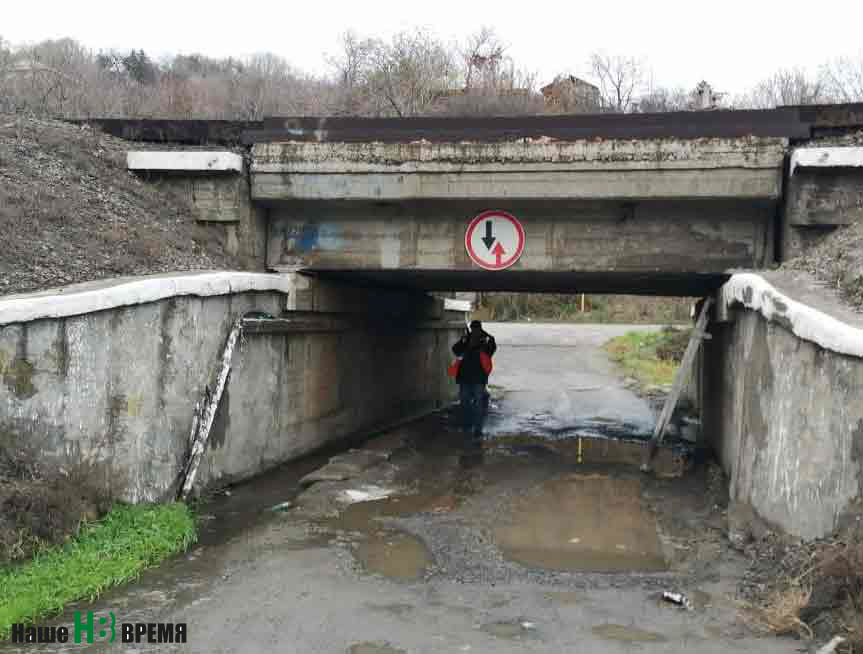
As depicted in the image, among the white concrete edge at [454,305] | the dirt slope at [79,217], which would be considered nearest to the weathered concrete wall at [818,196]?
the dirt slope at [79,217]

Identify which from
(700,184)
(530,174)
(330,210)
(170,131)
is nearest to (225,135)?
(170,131)

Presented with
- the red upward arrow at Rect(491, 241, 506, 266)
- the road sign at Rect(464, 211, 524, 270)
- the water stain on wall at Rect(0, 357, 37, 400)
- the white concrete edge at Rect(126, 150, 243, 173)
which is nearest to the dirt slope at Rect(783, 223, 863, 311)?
the road sign at Rect(464, 211, 524, 270)

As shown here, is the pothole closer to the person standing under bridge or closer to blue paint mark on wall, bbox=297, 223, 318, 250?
blue paint mark on wall, bbox=297, 223, 318, 250

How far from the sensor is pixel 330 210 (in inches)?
463

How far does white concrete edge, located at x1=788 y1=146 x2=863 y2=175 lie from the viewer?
9617mm

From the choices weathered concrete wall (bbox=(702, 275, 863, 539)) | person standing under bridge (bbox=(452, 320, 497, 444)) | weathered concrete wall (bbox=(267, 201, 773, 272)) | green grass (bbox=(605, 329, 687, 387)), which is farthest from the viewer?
green grass (bbox=(605, 329, 687, 387))

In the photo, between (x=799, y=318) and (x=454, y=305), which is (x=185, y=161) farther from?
(x=454, y=305)

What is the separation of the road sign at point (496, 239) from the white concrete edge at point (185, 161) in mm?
3462

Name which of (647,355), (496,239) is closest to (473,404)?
(496,239)

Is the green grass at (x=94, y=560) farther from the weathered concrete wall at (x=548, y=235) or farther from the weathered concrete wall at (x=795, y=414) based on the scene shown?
the weathered concrete wall at (x=548, y=235)

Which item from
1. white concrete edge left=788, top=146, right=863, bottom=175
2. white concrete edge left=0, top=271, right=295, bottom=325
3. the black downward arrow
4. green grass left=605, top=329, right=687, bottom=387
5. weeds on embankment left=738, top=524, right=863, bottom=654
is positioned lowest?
green grass left=605, top=329, right=687, bottom=387

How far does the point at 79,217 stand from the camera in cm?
965

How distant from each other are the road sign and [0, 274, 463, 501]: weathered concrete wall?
260 centimetres

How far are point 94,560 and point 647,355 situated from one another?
28771 mm
